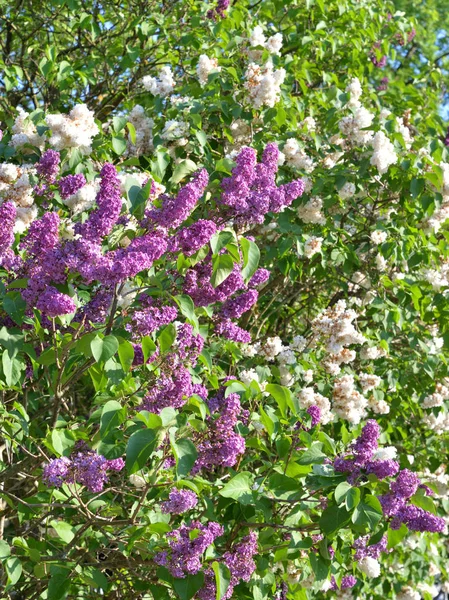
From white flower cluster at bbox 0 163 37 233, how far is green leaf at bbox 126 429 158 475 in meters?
A: 0.97

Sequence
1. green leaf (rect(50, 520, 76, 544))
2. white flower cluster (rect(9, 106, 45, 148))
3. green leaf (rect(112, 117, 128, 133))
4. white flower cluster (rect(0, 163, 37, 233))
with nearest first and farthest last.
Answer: green leaf (rect(50, 520, 76, 544)), white flower cluster (rect(0, 163, 37, 233)), white flower cluster (rect(9, 106, 45, 148)), green leaf (rect(112, 117, 128, 133))

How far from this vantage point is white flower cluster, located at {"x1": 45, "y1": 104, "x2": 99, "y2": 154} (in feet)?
9.52

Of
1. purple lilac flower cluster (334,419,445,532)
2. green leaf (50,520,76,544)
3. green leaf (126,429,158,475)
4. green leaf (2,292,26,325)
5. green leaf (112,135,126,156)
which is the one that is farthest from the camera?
green leaf (112,135,126,156)

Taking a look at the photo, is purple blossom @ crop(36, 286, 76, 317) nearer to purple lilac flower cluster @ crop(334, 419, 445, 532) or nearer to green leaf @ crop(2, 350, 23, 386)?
green leaf @ crop(2, 350, 23, 386)

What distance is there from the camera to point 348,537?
3.12 metres

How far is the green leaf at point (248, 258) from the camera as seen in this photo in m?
2.40

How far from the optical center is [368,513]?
7.49 feet

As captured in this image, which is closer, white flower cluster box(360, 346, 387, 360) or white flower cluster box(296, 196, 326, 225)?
white flower cluster box(296, 196, 326, 225)

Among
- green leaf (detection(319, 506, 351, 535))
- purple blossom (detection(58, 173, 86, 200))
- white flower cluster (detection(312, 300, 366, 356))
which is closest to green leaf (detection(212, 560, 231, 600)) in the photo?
green leaf (detection(319, 506, 351, 535))

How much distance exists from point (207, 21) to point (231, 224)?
2048mm

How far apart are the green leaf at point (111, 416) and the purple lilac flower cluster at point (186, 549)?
37cm

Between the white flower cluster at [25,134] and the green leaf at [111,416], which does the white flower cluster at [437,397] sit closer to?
the white flower cluster at [25,134]

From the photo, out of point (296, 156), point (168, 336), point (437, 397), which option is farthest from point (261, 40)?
point (168, 336)

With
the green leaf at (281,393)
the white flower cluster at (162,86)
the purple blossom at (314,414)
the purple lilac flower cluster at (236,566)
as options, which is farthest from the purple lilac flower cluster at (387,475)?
the white flower cluster at (162,86)
